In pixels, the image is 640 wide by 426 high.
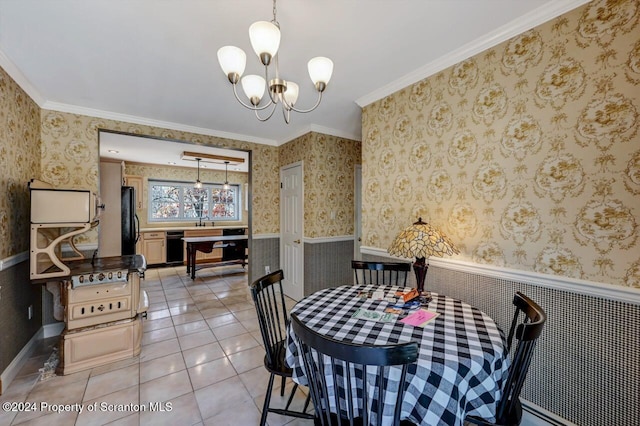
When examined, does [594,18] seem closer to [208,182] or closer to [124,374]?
[124,374]

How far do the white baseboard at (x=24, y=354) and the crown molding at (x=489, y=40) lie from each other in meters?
3.88

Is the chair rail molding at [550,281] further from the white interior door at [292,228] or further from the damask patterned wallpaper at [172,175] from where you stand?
the damask patterned wallpaper at [172,175]

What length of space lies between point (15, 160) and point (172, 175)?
4.45 m

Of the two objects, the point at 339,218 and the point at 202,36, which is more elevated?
the point at 202,36

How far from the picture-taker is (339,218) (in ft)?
12.7

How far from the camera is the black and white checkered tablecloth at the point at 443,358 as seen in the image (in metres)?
0.97

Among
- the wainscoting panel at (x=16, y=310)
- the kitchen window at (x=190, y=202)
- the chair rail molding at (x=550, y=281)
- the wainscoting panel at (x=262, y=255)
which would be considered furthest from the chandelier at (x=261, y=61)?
the kitchen window at (x=190, y=202)

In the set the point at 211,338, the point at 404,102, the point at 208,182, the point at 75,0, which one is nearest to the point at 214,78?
the point at 75,0

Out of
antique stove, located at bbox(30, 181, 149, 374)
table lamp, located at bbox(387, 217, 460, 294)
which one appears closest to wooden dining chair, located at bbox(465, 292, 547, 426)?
table lamp, located at bbox(387, 217, 460, 294)

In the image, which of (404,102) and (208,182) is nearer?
(404,102)

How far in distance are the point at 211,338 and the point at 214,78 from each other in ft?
8.35

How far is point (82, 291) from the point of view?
2.20 meters

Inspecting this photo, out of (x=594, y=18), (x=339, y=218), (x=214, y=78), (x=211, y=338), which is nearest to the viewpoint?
(x=594, y=18)

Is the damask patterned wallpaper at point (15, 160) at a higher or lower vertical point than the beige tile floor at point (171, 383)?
higher
